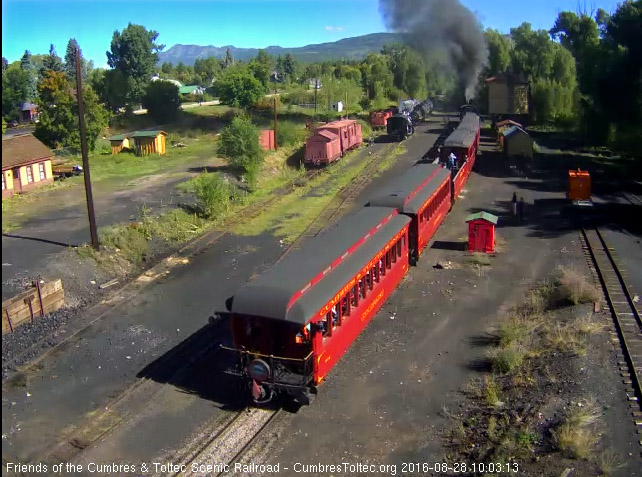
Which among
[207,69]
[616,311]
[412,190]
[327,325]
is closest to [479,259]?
[412,190]

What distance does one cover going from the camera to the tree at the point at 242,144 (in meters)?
35.9

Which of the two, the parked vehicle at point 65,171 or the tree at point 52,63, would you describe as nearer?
the parked vehicle at point 65,171

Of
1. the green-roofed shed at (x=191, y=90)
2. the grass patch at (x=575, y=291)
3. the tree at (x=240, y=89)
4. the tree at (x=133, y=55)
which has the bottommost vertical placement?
the grass patch at (x=575, y=291)

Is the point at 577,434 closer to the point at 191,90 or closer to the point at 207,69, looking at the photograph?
the point at 191,90

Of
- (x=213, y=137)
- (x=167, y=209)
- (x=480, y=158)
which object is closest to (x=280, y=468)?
(x=167, y=209)

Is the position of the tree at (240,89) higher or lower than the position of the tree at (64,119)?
higher

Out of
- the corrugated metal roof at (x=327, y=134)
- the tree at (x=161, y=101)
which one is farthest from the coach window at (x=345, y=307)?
the tree at (x=161, y=101)

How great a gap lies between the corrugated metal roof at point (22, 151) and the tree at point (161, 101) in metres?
34.9

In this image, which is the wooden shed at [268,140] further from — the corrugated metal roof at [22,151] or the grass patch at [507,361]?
the grass patch at [507,361]

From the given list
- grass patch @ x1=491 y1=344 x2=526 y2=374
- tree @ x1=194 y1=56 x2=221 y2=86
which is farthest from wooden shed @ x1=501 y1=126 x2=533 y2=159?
tree @ x1=194 y1=56 x2=221 y2=86

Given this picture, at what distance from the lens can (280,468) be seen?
10.8 meters

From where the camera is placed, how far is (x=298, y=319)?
1128 centimetres

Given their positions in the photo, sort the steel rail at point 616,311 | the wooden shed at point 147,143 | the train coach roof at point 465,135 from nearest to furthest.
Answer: the steel rail at point 616,311
the train coach roof at point 465,135
the wooden shed at point 147,143

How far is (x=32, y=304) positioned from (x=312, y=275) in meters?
10.1
